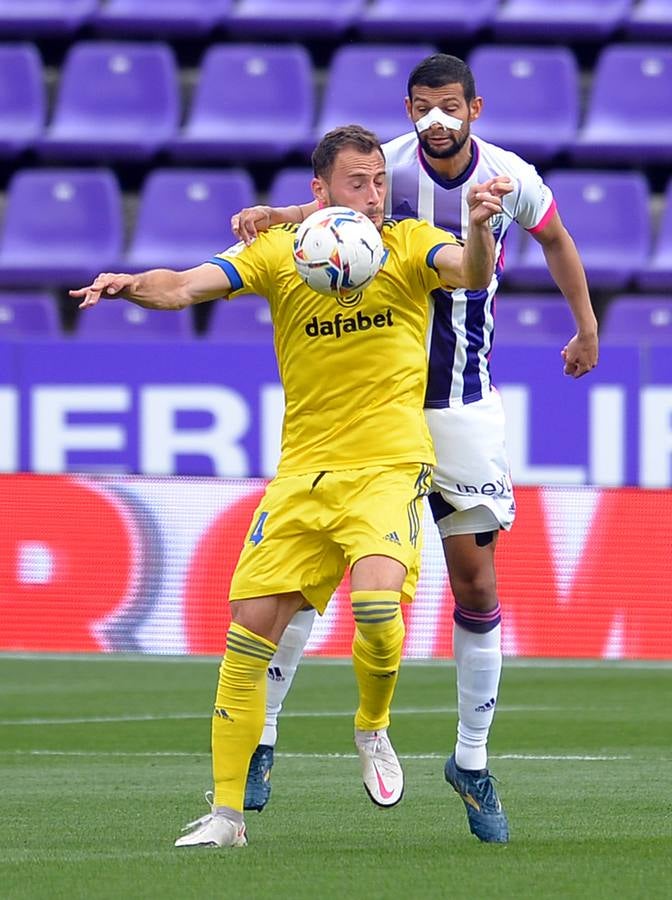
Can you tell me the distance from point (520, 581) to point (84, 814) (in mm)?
5716

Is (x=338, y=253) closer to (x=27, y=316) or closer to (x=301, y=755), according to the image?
(x=301, y=755)

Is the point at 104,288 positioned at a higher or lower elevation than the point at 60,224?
higher

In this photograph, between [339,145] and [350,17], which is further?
[350,17]

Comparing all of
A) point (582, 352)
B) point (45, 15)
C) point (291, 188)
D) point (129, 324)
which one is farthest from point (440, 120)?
point (45, 15)

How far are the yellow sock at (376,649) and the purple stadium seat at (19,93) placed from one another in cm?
1045

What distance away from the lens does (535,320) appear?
13.4 m

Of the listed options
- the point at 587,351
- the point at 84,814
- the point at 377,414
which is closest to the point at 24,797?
the point at 84,814

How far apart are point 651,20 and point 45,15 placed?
5.01 metres

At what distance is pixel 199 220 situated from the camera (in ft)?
47.9

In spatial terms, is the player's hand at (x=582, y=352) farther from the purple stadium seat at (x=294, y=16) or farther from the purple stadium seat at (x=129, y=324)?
the purple stadium seat at (x=294, y=16)

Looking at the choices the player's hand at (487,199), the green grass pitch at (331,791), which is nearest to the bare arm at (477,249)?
the player's hand at (487,199)

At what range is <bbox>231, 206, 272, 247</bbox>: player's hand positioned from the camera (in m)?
5.71

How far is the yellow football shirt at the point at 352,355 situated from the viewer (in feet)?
18.2

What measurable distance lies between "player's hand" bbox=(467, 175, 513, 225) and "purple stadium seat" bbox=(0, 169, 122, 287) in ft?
31.2
